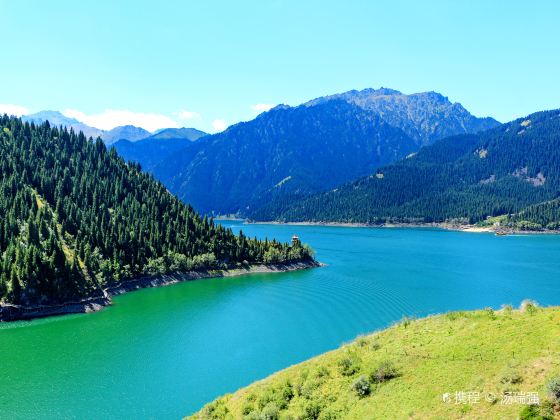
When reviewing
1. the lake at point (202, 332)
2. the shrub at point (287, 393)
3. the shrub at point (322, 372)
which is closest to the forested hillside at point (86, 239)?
the lake at point (202, 332)

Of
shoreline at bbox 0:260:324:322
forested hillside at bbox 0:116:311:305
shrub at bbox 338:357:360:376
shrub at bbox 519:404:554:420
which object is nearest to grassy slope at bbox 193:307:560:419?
shrub at bbox 338:357:360:376

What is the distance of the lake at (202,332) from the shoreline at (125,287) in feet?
12.6

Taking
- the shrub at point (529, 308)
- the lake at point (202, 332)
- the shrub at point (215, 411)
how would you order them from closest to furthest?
the shrub at point (529, 308) → the shrub at point (215, 411) → the lake at point (202, 332)

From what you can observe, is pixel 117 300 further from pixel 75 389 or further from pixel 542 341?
pixel 542 341

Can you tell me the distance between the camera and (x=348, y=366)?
42281 millimetres

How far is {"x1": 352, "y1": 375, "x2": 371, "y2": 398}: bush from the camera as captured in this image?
3716 centimetres

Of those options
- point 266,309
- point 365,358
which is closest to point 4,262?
point 266,309

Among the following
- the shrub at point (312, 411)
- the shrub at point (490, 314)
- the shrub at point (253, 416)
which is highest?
the shrub at point (490, 314)

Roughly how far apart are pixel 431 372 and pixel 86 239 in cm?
13705

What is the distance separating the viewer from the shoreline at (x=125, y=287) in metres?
108

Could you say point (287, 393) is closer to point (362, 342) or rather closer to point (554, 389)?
point (362, 342)

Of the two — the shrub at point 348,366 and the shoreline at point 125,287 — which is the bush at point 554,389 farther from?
the shoreline at point 125,287

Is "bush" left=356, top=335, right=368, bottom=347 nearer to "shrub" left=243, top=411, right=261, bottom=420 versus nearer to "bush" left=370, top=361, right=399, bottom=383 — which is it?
"bush" left=370, top=361, right=399, bottom=383

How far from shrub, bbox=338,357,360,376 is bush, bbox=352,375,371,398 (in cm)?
295
